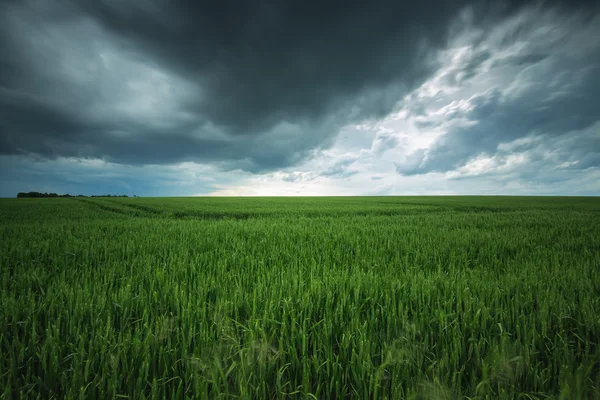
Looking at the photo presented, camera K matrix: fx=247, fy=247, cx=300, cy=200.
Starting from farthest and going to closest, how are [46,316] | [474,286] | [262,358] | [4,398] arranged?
[474,286] < [46,316] < [262,358] < [4,398]

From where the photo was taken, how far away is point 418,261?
4551mm

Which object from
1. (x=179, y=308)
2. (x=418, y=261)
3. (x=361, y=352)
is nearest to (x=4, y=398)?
(x=179, y=308)

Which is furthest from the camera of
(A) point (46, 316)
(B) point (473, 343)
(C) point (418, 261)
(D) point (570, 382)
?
(C) point (418, 261)

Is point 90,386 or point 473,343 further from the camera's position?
point 473,343

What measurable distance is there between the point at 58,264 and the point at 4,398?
4.02m

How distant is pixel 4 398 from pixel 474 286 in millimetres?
4061

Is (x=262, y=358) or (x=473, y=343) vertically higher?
(x=262, y=358)

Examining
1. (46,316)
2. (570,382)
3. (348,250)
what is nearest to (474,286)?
(570,382)

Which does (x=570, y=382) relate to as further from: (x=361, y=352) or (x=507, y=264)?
(x=507, y=264)

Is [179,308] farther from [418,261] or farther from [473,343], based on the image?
[418,261]

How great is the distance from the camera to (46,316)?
2289mm

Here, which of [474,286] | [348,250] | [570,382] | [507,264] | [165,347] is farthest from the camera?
[348,250]

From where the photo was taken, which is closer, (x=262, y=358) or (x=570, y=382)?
(x=570, y=382)

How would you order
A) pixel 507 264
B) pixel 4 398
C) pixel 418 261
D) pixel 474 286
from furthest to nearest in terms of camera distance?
pixel 418 261
pixel 507 264
pixel 474 286
pixel 4 398
